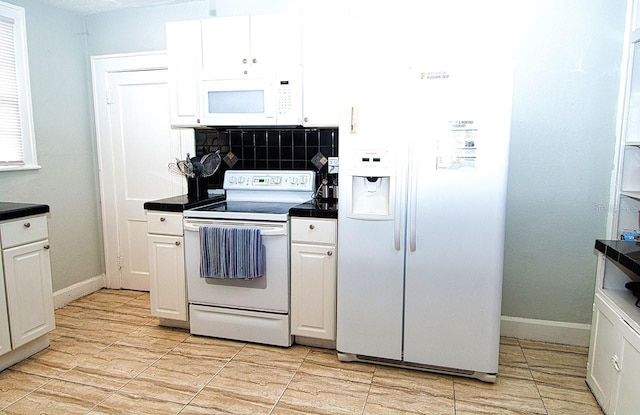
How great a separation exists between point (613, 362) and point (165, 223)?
2.77 meters

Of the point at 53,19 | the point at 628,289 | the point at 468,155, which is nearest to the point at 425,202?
the point at 468,155

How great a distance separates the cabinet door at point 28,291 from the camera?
2.53 meters

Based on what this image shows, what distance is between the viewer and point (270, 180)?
10.8 feet

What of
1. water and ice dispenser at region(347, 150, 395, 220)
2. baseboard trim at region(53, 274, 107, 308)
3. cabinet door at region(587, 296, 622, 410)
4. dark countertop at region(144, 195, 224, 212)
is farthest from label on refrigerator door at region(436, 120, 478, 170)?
baseboard trim at region(53, 274, 107, 308)

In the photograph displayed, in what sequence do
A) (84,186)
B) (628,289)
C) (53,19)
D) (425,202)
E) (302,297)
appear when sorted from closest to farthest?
(628,289)
(425,202)
(302,297)
(53,19)
(84,186)

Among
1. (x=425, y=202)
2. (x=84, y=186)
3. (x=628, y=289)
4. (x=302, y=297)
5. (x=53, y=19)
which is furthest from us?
(x=84, y=186)

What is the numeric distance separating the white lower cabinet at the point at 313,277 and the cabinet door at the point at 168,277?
33.3 inches

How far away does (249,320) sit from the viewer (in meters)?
2.92

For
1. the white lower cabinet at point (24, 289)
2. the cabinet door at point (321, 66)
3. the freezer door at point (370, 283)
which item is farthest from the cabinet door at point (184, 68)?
the freezer door at point (370, 283)

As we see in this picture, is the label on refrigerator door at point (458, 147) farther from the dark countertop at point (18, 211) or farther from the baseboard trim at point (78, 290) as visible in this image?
the baseboard trim at point (78, 290)

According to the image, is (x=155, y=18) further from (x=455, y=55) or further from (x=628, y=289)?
(x=628, y=289)

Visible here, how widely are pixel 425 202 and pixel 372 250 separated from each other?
418 millimetres

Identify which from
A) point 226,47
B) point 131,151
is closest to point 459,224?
point 226,47

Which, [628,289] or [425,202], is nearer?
[628,289]
